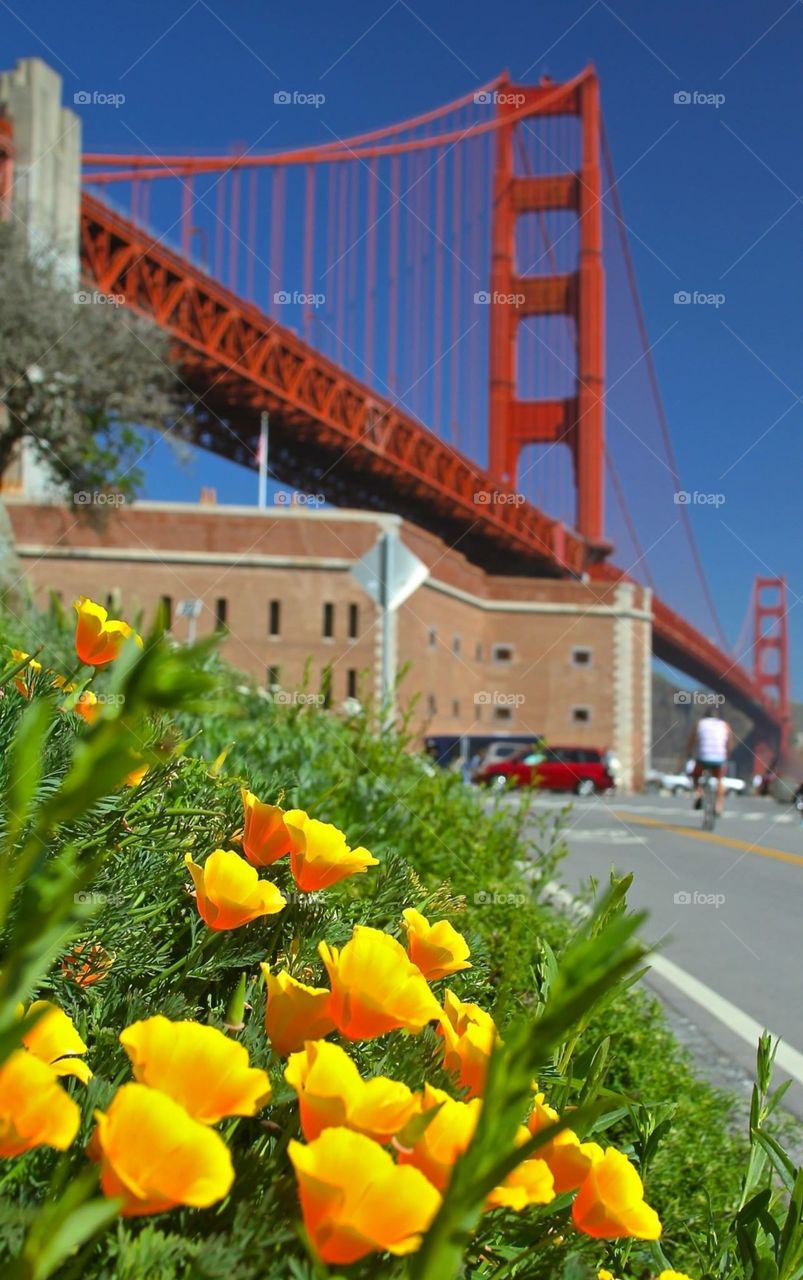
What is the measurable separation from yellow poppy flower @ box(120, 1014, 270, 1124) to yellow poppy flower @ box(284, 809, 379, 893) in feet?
1.15

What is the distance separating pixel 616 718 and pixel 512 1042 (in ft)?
150

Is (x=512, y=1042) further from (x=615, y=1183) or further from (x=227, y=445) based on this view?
(x=227, y=445)

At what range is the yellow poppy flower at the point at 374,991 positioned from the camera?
0.70m

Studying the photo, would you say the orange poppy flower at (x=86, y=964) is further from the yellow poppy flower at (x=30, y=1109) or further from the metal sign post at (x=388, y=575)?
the metal sign post at (x=388, y=575)

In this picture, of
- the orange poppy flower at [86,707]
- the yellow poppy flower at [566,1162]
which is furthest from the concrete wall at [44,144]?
the yellow poppy flower at [566,1162]

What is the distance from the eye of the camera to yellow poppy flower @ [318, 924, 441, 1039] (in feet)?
2.29

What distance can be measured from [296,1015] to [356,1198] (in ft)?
0.66

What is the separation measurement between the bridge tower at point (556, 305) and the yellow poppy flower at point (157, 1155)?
1639 inches

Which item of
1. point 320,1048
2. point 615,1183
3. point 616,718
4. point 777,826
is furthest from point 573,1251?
point 616,718

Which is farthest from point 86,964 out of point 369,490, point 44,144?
point 369,490

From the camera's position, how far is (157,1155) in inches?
20.1

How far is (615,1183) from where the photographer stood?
0.69m

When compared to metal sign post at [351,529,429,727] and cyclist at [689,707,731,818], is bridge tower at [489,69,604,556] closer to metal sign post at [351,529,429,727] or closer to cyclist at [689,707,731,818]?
cyclist at [689,707,731,818]

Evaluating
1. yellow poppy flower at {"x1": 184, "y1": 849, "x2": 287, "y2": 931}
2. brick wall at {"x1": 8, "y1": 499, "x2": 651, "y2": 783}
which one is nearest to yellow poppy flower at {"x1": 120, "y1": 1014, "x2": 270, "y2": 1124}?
yellow poppy flower at {"x1": 184, "y1": 849, "x2": 287, "y2": 931}
